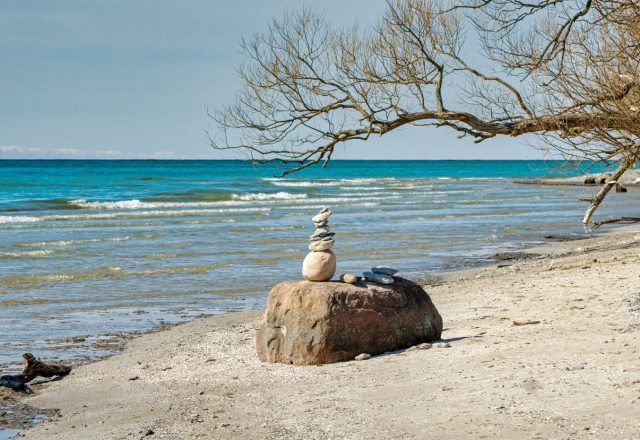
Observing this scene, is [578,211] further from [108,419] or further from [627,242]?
[108,419]

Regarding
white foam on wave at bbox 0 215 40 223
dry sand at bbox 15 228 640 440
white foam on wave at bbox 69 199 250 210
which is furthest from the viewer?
white foam on wave at bbox 69 199 250 210

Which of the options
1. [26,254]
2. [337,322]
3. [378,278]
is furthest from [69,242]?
[337,322]

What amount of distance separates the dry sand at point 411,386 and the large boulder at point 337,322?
0.21m

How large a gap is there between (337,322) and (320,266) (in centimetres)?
64

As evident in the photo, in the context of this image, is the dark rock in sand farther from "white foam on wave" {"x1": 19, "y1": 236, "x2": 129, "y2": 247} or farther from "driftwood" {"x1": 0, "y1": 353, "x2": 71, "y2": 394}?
"driftwood" {"x1": 0, "y1": 353, "x2": 71, "y2": 394}

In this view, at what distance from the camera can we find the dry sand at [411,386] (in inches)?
252

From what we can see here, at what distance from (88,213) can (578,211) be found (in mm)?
19955

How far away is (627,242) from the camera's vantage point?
60.8 feet

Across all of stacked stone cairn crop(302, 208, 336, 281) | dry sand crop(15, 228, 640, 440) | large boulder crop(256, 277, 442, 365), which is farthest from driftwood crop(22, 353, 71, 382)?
stacked stone cairn crop(302, 208, 336, 281)

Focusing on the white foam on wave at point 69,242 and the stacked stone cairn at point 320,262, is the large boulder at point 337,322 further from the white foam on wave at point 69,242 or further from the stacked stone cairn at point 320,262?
the white foam on wave at point 69,242

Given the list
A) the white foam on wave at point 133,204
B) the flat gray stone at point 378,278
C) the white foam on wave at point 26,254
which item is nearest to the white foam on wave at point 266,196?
the white foam on wave at point 133,204

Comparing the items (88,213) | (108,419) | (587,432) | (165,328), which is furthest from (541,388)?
(88,213)

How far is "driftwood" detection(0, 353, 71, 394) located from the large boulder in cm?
214

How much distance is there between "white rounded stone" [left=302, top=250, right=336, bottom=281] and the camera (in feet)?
29.3
